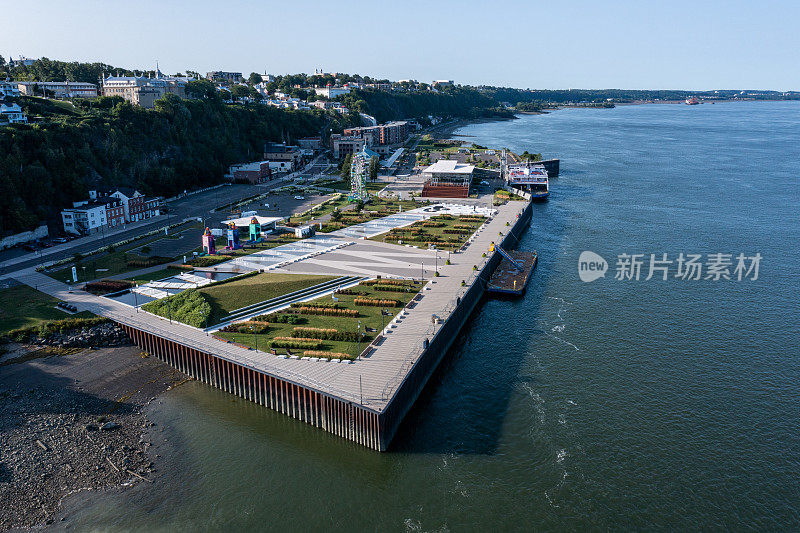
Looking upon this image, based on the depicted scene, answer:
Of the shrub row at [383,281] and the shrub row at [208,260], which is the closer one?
the shrub row at [383,281]

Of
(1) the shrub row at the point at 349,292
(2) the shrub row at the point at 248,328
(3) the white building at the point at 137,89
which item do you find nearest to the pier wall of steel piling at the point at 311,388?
(2) the shrub row at the point at 248,328

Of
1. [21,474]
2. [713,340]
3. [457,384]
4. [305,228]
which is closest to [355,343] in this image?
[457,384]

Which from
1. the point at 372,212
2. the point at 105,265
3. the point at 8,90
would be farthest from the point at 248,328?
the point at 8,90

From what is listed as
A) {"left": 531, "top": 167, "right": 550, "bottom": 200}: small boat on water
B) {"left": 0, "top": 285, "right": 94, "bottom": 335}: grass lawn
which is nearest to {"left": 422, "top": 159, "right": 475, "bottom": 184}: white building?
{"left": 531, "top": 167, "right": 550, "bottom": 200}: small boat on water

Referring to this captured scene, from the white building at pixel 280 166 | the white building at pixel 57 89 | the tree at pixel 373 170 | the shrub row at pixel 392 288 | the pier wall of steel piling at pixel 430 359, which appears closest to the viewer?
the pier wall of steel piling at pixel 430 359

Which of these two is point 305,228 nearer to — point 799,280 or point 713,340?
point 713,340

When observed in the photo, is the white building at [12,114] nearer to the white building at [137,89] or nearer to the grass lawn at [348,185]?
the white building at [137,89]
